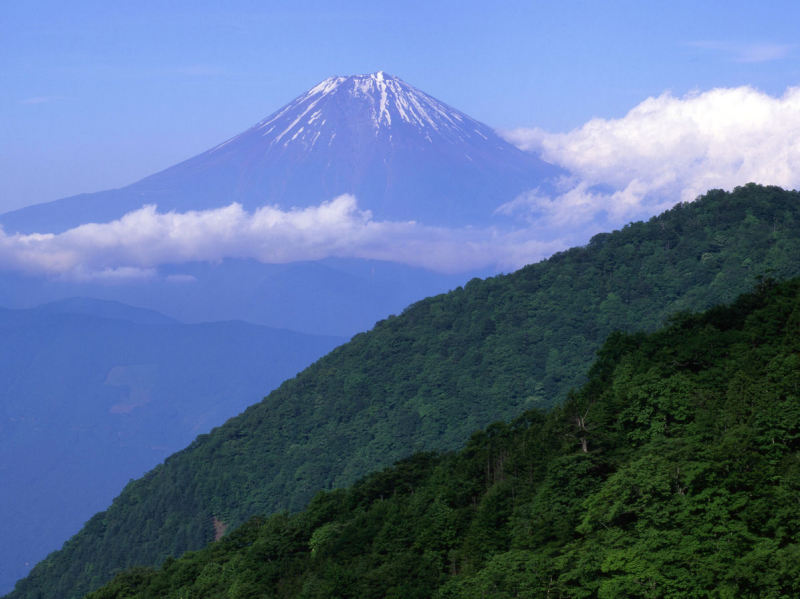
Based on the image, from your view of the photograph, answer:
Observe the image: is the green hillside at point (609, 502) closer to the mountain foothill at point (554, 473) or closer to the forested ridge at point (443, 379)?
the mountain foothill at point (554, 473)

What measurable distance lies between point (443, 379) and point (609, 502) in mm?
46797

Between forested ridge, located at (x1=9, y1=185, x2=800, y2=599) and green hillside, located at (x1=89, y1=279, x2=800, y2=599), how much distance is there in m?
28.6

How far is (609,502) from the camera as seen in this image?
20.4 m

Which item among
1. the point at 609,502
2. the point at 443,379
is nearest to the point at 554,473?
the point at 609,502

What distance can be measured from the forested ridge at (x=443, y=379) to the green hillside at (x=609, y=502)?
93.9ft

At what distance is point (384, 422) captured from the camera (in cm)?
6575

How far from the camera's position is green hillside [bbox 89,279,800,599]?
17.5 metres

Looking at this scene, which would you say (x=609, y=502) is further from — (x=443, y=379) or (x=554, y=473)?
(x=443, y=379)

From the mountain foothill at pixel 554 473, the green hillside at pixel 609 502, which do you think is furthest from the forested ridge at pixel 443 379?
the green hillside at pixel 609 502

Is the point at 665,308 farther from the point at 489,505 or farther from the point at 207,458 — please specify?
the point at 489,505

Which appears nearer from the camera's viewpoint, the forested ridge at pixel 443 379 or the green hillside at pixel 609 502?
the green hillside at pixel 609 502

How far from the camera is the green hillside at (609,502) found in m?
17.5

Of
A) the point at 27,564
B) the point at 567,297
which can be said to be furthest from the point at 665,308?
the point at 27,564

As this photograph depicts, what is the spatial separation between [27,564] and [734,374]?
167m
